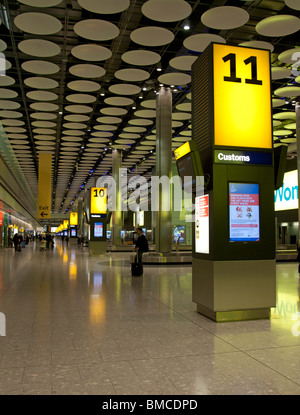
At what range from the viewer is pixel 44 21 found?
12.6 m

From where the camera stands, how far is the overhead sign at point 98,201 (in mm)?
27961

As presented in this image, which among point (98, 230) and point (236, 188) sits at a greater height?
point (236, 188)

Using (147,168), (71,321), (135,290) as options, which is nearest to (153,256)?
(135,290)

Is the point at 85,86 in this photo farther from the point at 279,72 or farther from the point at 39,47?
the point at 279,72

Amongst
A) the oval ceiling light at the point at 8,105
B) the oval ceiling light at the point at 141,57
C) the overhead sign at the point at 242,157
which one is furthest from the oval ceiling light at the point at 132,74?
the overhead sign at the point at 242,157

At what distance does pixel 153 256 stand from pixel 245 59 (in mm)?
14061

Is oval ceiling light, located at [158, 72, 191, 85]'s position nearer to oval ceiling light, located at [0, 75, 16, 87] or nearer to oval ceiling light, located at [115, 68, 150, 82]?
oval ceiling light, located at [115, 68, 150, 82]

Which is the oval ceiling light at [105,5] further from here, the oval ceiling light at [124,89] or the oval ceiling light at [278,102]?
the oval ceiling light at [278,102]

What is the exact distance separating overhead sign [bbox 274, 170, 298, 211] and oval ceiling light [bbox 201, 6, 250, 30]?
21.7 meters

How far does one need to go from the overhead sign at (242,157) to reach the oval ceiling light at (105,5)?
6981mm

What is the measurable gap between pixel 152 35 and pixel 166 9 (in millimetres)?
1606

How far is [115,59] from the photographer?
55.7 feet

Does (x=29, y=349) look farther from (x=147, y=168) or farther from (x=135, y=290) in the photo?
(x=147, y=168)

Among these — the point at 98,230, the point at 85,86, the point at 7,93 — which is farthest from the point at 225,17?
the point at 98,230
